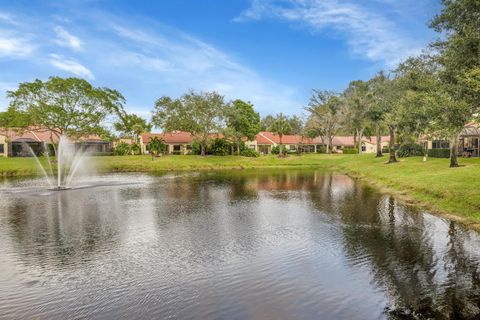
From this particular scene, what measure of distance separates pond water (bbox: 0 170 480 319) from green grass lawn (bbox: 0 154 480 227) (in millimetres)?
2695

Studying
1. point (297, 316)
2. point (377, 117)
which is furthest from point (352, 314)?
point (377, 117)

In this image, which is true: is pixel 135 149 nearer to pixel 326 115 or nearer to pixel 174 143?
pixel 174 143

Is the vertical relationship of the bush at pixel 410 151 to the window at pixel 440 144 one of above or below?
below

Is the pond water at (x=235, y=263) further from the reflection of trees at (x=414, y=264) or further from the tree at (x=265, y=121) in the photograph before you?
the tree at (x=265, y=121)

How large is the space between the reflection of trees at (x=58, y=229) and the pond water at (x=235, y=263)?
3.7 inches

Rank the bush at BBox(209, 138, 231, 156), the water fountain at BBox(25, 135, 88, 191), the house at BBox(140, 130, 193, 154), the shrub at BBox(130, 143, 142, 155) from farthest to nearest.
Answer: the house at BBox(140, 130, 193, 154)
the bush at BBox(209, 138, 231, 156)
the shrub at BBox(130, 143, 142, 155)
the water fountain at BBox(25, 135, 88, 191)

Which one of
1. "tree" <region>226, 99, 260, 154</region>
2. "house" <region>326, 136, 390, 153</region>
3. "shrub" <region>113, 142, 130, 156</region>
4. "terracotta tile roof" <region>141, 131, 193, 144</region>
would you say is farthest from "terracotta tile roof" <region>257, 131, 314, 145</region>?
"shrub" <region>113, 142, 130, 156</region>

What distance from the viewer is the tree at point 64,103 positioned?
208 ft

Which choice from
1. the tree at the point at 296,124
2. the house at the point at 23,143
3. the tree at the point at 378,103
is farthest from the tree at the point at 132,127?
the tree at the point at 378,103

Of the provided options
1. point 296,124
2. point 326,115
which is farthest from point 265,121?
point 326,115

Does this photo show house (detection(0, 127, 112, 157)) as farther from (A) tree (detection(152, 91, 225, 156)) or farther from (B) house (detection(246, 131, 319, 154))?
(B) house (detection(246, 131, 319, 154))

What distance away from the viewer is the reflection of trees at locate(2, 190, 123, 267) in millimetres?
15766

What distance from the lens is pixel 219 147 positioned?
85.7m

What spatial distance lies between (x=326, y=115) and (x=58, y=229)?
87497 mm
